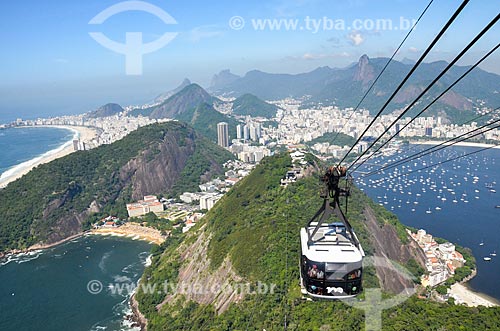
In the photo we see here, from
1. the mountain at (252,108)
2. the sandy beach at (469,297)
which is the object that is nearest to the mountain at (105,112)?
the mountain at (252,108)

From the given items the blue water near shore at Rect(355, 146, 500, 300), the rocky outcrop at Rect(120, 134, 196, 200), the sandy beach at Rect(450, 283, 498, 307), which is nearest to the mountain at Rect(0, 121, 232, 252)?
the rocky outcrop at Rect(120, 134, 196, 200)

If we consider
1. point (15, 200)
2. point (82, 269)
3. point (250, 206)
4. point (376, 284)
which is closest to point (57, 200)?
point (15, 200)

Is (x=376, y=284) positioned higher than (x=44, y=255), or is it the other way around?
(x=376, y=284)

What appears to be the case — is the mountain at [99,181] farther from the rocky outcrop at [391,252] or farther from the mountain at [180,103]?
the mountain at [180,103]

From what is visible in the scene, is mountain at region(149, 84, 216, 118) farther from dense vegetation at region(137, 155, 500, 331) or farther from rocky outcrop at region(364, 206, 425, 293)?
rocky outcrop at region(364, 206, 425, 293)

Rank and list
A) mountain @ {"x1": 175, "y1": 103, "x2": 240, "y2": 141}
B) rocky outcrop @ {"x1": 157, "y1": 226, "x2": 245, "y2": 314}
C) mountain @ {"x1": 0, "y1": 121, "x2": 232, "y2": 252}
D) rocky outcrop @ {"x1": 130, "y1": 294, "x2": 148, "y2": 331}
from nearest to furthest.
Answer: rocky outcrop @ {"x1": 157, "y1": 226, "x2": 245, "y2": 314}
rocky outcrop @ {"x1": 130, "y1": 294, "x2": 148, "y2": 331}
mountain @ {"x1": 0, "y1": 121, "x2": 232, "y2": 252}
mountain @ {"x1": 175, "y1": 103, "x2": 240, "y2": 141}

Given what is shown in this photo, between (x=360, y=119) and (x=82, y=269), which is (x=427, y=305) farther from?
(x=360, y=119)
